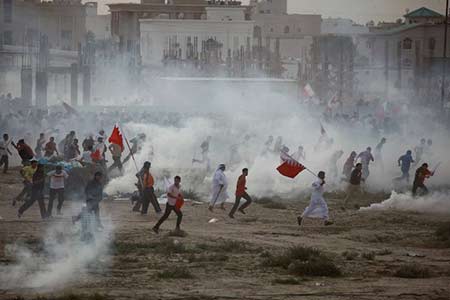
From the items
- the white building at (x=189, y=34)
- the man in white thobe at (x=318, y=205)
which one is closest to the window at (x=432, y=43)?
the white building at (x=189, y=34)

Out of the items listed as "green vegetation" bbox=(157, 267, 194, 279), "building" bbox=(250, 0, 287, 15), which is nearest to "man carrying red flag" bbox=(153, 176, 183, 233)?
"green vegetation" bbox=(157, 267, 194, 279)

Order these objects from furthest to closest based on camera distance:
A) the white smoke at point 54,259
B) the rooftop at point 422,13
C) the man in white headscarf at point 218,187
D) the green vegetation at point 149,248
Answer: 1. the rooftop at point 422,13
2. the man in white headscarf at point 218,187
3. the green vegetation at point 149,248
4. the white smoke at point 54,259

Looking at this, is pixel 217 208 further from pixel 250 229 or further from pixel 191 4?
pixel 191 4

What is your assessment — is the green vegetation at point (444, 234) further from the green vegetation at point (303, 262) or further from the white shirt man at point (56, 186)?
the white shirt man at point (56, 186)

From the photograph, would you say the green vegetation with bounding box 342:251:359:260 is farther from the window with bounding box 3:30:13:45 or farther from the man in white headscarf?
the window with bounding box 3:30:13:45

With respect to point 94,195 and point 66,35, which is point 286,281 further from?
point 66,35

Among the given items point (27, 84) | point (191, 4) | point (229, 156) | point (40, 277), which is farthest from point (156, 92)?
point (40, 277)

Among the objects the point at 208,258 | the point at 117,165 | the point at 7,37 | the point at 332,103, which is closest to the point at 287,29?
the point at 7,37

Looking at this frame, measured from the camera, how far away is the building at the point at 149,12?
395 feet

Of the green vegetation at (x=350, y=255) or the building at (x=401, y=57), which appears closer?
the green vegetation at (x=350, y=255)

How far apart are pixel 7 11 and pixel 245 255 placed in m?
63.9

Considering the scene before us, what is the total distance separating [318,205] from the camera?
24.1m

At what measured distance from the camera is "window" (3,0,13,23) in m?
79.9

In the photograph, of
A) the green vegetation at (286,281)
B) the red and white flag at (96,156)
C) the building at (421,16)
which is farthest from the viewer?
the building at (421,16)
